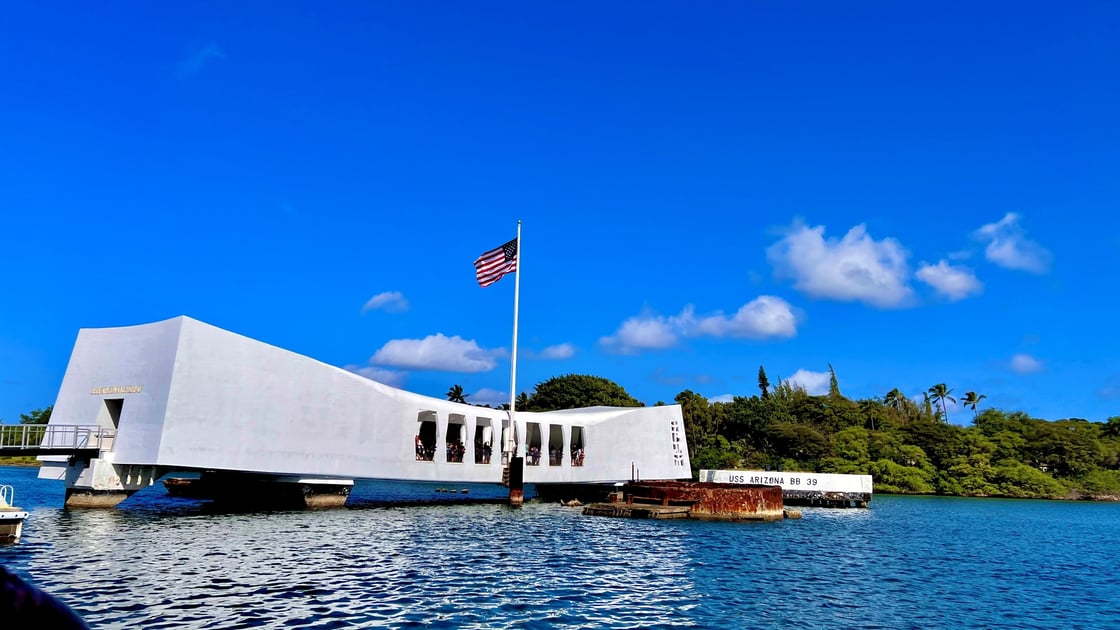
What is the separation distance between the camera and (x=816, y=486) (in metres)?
65.6

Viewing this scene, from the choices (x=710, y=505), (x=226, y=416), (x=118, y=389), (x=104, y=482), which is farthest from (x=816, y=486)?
(x=118, y=389)

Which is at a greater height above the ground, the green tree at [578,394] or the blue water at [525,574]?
the green tree at [578,394]

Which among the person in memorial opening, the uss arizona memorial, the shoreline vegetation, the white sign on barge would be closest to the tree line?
the shoreline vegetation

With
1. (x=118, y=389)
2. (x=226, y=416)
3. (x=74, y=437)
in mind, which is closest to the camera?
(x=74, y=437)

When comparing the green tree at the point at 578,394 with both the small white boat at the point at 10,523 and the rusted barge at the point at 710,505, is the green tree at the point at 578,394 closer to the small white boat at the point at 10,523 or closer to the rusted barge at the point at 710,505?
the rusted barge at the point at 710,505

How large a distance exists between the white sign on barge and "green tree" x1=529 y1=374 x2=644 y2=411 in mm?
32476

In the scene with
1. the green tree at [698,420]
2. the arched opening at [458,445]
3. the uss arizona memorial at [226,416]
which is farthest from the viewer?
the green tree at [698,420]

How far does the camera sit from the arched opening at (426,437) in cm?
4553

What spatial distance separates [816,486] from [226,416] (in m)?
48.8

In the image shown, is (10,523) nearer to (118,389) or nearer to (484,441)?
(118,389)

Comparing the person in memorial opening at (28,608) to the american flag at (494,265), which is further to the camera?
the american flag at (494,265)

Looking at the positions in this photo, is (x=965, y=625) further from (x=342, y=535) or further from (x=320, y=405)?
(x=320, y=405)

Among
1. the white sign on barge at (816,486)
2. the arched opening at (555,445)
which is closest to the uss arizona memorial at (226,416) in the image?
the arched opening at (555,445)

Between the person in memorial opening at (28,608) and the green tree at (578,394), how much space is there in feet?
315
